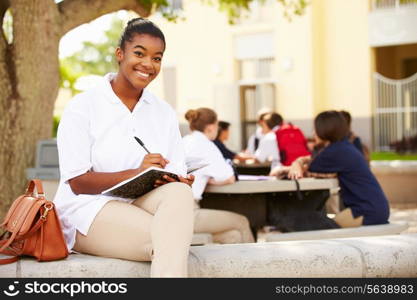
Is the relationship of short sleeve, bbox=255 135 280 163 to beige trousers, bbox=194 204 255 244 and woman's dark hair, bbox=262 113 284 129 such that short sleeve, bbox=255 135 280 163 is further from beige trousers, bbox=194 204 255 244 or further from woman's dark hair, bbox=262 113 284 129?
beige trousers, bbox=194 204 255 244

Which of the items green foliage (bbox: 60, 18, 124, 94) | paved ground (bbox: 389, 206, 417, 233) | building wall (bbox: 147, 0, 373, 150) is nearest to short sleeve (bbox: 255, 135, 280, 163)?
paved ground (bbox: 389, 206, 417, 233)

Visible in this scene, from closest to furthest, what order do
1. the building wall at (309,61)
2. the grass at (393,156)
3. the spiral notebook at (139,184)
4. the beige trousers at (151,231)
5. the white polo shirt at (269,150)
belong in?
the beige trousers at (151,231) < the spiral notebook at (139,184) < the white polo shirt at (269,150) < the grass at (393,156) < the building wall at (309,61)

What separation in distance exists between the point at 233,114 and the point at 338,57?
3.73 m

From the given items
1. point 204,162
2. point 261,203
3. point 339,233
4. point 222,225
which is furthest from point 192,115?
point 339,233

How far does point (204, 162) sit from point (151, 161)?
7.26 ft

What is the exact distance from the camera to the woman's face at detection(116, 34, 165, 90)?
3420 millimetres

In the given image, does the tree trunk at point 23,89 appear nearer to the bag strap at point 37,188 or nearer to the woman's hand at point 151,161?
the bag strap at point 37,188

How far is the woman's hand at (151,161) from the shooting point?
10.4 ft

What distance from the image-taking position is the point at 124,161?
3406 millimetres

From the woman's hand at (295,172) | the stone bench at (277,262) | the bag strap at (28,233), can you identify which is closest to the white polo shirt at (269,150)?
the woman's hand at (295,172)

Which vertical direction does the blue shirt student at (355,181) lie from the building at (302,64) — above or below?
below

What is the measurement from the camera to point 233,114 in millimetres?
21656

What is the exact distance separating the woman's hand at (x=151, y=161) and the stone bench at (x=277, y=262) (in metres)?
0.48

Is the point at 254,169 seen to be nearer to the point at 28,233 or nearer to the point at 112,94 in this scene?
the point at 112,94
